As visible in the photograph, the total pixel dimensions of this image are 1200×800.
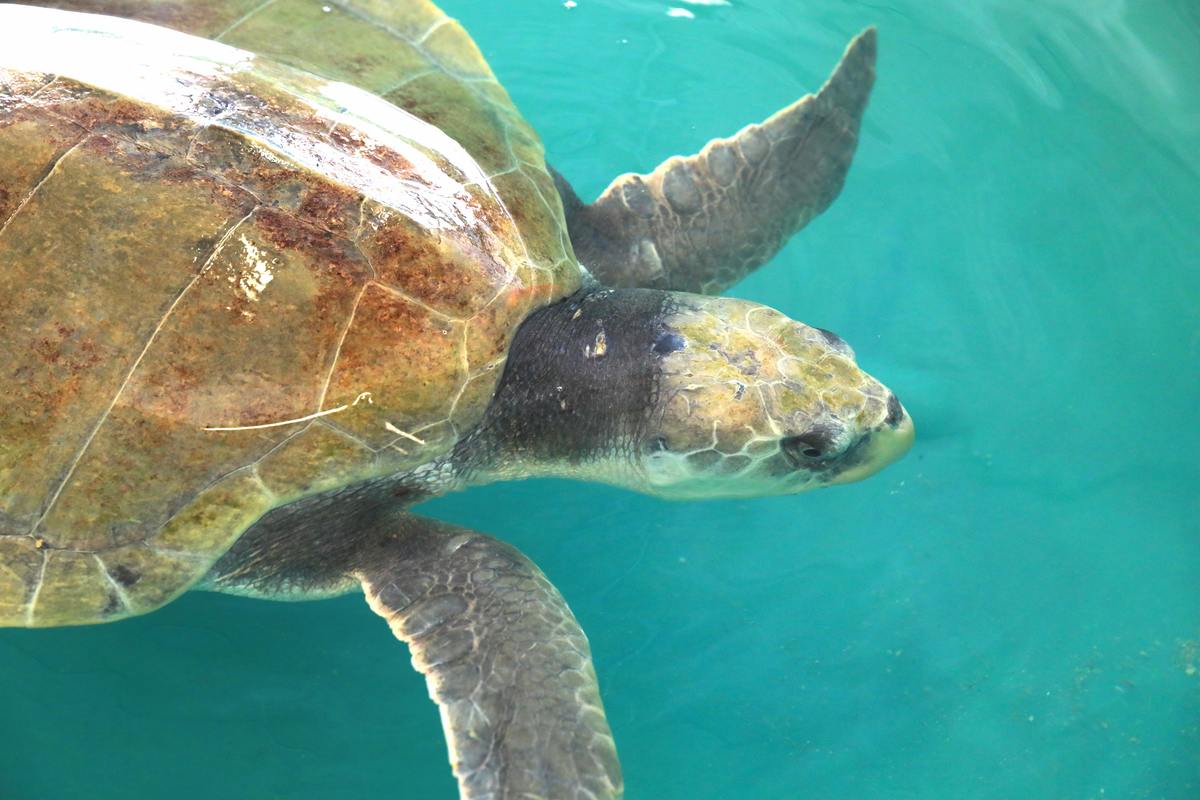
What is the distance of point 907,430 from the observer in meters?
2.16

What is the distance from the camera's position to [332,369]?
5.59 ft

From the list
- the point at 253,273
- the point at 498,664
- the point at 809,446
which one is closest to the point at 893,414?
the point at 809,446

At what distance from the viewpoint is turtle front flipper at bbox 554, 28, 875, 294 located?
8.98ft

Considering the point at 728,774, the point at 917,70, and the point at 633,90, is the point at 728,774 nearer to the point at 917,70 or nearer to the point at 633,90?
the point at 633,90

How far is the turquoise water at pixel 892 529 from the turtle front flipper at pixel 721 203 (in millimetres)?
538

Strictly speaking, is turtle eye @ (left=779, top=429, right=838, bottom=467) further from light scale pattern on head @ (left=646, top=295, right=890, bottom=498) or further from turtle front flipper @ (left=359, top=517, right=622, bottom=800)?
turtle front flipper @ (left=359, top=517, right=622, bottom=800)

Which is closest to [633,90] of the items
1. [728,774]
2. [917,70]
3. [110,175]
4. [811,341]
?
[917,70]

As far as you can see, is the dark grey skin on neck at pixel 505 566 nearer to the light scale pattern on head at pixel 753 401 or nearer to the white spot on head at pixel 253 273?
the light scale pattern on head at pixel 753 401

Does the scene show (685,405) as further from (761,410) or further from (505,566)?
(505,566)

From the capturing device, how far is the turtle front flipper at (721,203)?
108 inches

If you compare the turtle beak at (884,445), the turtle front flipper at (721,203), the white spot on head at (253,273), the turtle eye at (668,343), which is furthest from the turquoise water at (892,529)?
the white spot on head at (253,273)

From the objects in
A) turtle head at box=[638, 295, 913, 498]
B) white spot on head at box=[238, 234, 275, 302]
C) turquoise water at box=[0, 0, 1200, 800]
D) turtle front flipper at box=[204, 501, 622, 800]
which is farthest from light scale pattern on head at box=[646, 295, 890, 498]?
white spot on head at box=[238, 234, 275, 302]

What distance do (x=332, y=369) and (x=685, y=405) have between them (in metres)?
0.88

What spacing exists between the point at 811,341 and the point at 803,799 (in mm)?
1409
